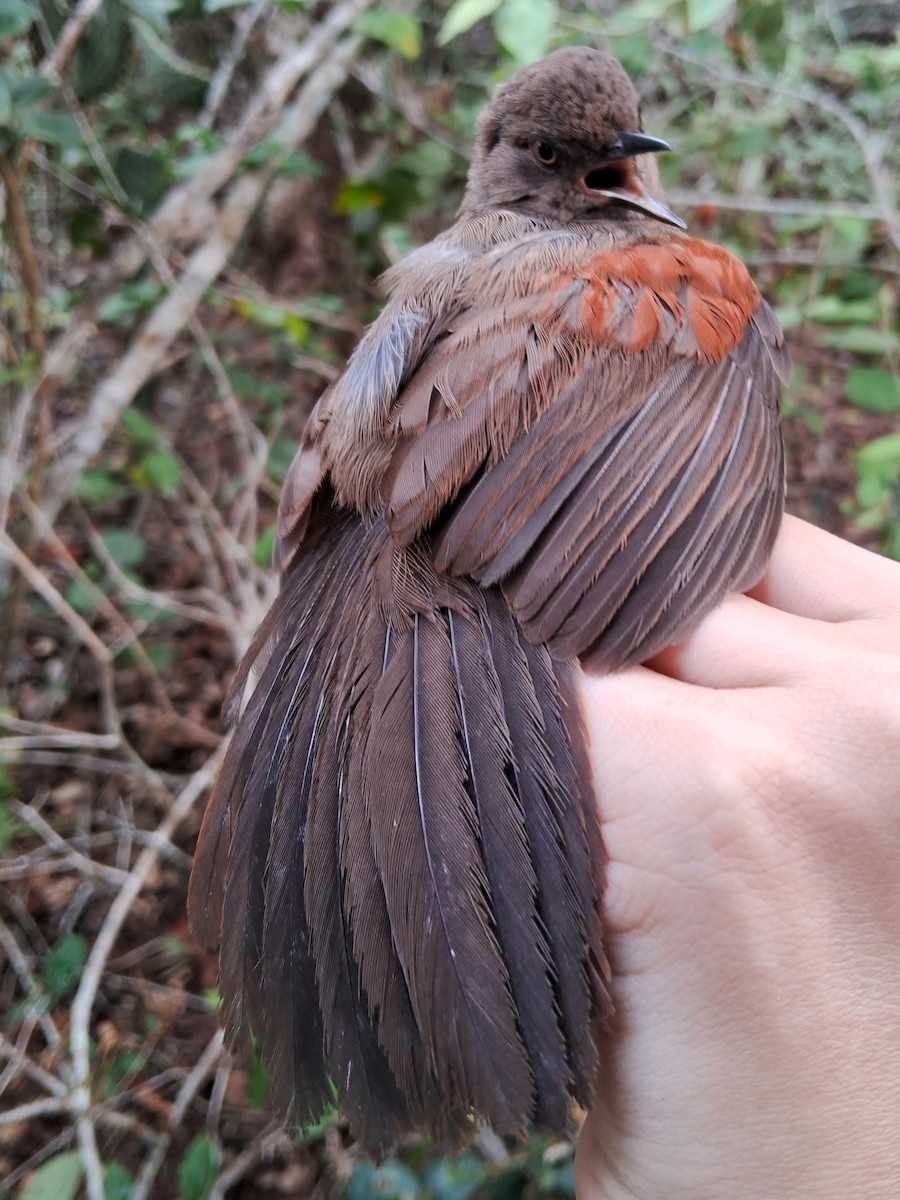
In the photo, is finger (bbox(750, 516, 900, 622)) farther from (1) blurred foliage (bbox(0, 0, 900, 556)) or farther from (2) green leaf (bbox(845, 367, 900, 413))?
(2) green leaf (bbox(845, 367, 900, 413))

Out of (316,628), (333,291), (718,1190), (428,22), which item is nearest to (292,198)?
(333,291)

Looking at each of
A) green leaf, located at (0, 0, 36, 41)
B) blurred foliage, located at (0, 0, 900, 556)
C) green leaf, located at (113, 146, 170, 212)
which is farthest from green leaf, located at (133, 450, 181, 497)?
green leaf, located at (0, 0, 36, 41)

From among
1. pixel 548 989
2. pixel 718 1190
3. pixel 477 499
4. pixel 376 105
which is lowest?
pixel 718 1190

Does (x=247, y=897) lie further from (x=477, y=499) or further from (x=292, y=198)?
(x=292, y=198)

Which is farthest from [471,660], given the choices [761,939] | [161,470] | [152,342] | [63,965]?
[152,342]

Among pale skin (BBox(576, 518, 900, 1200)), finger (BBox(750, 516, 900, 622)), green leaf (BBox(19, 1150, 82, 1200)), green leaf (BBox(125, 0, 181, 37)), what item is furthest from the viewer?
green leaf (BBox(125, 0, 181, 37))

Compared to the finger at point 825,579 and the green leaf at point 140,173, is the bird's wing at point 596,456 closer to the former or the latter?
the finger at point 825,579
